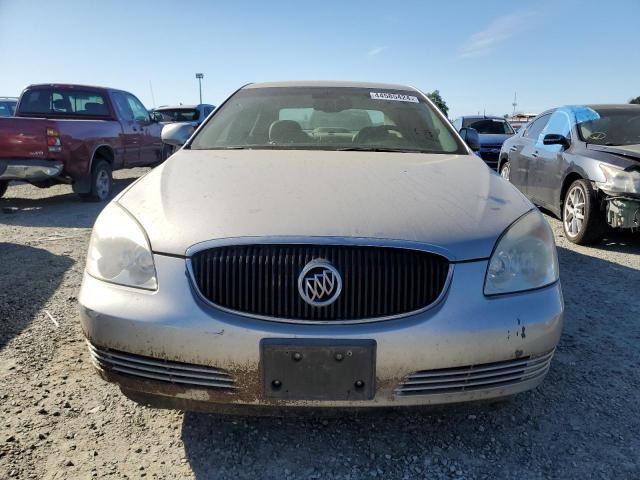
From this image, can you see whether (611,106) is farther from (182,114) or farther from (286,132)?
(182,114)

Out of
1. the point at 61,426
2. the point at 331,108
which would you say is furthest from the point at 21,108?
the point at 61,426

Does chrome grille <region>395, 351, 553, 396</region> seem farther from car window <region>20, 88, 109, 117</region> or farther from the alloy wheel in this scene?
car window <region>20, 88, 109, 117</region>

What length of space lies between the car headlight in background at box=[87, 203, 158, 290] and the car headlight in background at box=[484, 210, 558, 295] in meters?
1.18

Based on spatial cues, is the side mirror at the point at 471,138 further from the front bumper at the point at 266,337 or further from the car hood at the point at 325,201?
the front bumper at the point at 266,337

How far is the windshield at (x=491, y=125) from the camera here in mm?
13289

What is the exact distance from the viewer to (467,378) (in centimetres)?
176

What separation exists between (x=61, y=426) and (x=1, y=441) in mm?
211

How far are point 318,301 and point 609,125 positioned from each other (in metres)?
5.46

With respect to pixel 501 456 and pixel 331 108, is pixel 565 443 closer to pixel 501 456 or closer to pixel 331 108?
pixel 501 456

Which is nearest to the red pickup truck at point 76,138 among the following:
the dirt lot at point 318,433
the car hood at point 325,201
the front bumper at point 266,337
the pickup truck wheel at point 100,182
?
the pickup truck wheel at point 100,182

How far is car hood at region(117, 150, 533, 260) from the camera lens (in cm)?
181

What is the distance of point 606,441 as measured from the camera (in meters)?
2.07

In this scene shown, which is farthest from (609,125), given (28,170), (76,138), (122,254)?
(28,170)

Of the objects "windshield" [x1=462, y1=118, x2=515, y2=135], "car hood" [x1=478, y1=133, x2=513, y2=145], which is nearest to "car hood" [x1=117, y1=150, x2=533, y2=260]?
"car hood" [x1=478, y1=133, x2=513, y2=145]
